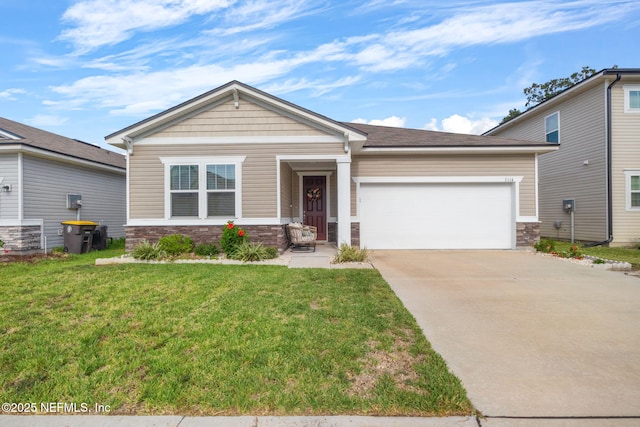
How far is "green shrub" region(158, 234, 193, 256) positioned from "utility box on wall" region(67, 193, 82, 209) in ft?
19.3

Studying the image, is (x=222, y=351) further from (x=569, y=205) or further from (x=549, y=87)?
(x=549, y=87)

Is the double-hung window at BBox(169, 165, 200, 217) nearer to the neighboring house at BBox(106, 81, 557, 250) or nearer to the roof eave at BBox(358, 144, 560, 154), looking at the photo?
the neighboring house at BBox(106, 81, 557, 250)

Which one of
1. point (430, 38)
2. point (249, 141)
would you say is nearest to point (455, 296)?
point (249, 141)

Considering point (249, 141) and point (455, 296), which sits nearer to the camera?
point (455, 296)

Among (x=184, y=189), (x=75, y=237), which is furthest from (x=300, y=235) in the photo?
(x=75, y=237)

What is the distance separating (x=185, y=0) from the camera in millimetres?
9047

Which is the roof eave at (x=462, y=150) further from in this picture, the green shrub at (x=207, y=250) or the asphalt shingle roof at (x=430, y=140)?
the green shrub at (x=207, y=250)

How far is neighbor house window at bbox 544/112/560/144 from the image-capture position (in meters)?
14.6

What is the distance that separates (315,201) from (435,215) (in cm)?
417

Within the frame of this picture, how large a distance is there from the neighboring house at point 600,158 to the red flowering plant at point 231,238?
12.5 m

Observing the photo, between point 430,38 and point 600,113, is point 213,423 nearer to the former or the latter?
point 430,38

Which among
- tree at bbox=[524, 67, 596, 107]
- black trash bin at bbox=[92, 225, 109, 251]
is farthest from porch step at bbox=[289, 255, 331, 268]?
tree at bbox=[524, 67, 596, 107]

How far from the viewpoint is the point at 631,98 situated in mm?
12242

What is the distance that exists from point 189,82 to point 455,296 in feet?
43.4
